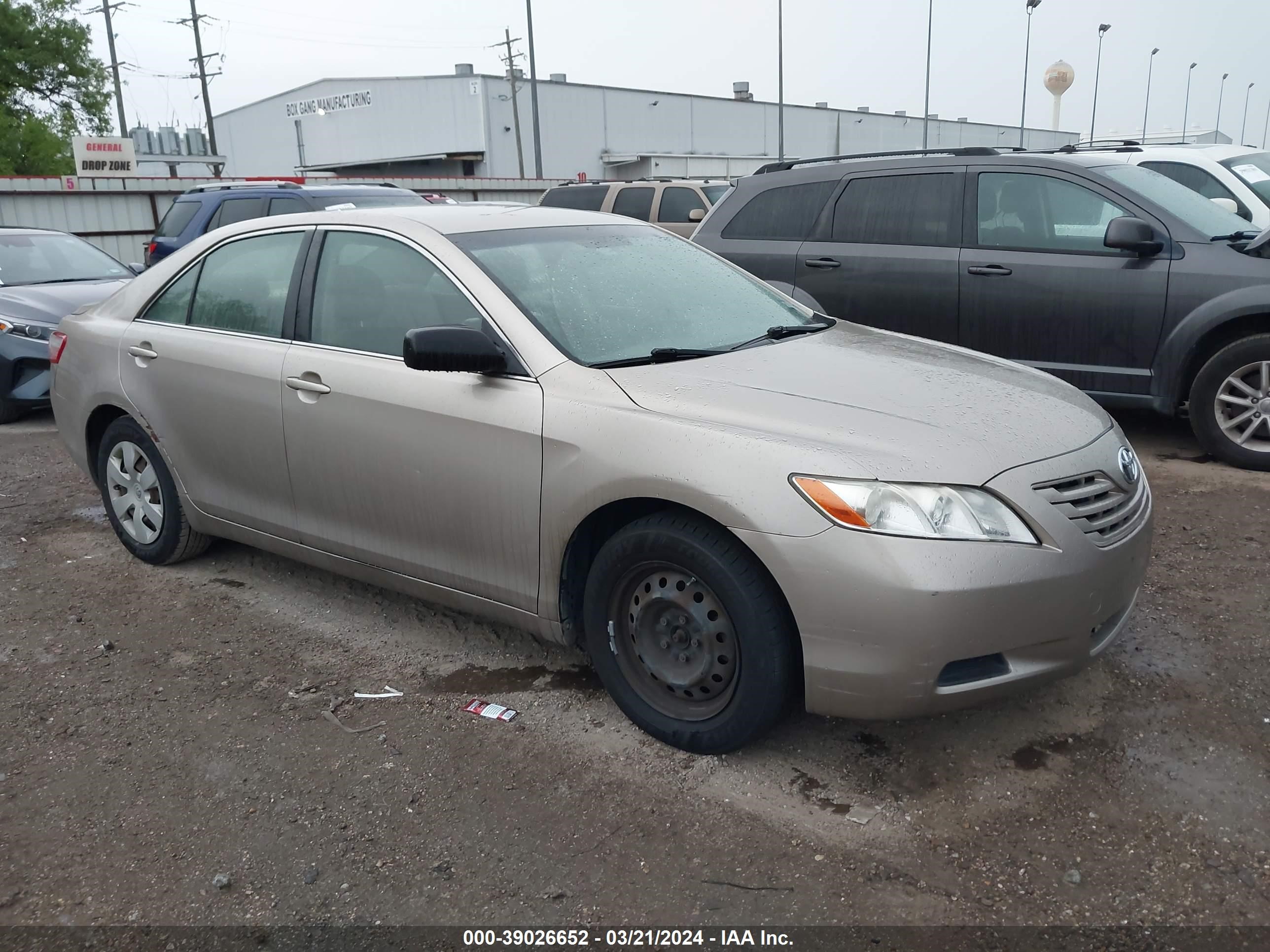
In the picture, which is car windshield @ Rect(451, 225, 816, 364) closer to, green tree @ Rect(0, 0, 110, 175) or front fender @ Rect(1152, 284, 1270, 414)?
front fender @ Rect(1152, 284, 1270, 414)

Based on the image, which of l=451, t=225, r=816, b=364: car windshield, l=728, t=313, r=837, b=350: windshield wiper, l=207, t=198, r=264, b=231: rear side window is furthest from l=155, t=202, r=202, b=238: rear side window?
l=728, t=313, r=837, b=350: windshield wiper

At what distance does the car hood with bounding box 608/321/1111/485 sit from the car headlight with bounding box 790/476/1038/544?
0.11 ft

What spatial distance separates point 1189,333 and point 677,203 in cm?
1063

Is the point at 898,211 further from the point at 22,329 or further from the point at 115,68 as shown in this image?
the point at 115,68

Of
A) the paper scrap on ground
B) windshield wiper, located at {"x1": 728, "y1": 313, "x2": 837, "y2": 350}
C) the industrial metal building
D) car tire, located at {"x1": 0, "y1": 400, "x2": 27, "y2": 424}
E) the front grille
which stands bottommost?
the paper scrap on ground

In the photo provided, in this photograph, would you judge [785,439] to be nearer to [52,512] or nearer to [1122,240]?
[1122,240]

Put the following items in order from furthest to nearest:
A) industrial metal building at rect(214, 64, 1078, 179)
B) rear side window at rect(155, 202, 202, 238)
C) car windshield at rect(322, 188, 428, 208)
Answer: industrial metal building at rect(214, 64, 1078, 179)
rear side window at rect(155, 202, 202, 238)
car windshield at rect(322, 188, 428, 208)

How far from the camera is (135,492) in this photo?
5.03 meters

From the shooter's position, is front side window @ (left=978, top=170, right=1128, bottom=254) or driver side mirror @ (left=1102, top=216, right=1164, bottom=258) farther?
front side window @ (left=978, top=170, right=1128, bottom=254)

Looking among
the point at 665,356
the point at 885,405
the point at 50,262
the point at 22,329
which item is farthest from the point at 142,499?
the point at 50,262

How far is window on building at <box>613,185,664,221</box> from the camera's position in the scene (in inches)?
623

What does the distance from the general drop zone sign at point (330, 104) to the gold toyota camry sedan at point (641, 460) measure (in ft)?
187

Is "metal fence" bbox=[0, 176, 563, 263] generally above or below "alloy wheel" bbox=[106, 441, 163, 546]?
above

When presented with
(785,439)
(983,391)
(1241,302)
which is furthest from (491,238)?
(1241,302)
